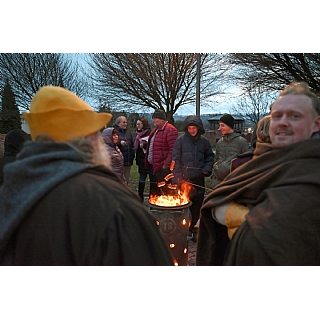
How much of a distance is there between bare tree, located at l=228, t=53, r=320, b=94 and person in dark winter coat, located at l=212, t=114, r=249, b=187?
217 millimetres

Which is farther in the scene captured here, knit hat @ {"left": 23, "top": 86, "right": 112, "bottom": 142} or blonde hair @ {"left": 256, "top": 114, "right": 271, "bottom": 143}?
blonde hair @ {"left": 256, "top": 114, "right": 271, "bottom": 143}

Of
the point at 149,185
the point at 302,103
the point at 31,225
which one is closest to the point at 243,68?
the point at 302,103

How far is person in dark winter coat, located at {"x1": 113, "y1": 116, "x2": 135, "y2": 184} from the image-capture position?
127 cm

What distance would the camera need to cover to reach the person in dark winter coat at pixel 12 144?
951 millimetres

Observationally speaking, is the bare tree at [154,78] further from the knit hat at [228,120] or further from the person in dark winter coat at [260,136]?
the person in dark winter coat at [260,136]

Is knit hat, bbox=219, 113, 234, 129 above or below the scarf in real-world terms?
above

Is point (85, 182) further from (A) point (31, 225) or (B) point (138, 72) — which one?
(B) point (138, 72)

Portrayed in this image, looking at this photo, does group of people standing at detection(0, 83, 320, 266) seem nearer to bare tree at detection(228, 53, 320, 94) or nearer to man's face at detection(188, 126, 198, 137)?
bare tree at detection(228, 53, 320, 94)

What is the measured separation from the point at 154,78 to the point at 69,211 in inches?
31.5

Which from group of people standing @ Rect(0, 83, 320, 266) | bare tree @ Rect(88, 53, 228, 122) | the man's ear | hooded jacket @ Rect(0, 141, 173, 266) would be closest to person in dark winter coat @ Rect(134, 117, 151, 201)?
bare tree @ Rect(88, 53, 228, 122)

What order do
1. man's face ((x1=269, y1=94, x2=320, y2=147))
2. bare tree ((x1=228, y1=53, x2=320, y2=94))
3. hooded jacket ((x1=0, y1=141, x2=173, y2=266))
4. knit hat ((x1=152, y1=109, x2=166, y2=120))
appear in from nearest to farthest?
hooded jacket ((x1=0, y1=141, x2=173, y2=266)), man's face ((x1=269, y1=94, x2=320, y2=147)), bare tree ((x1=228, y1=53, x2=320, y2=94)), knit hat ((x1=152, y1=109, x2=166, y2=120))

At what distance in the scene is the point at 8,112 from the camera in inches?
43.9

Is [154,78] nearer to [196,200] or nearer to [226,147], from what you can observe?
[226,147]

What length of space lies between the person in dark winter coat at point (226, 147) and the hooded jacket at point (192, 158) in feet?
0.49
